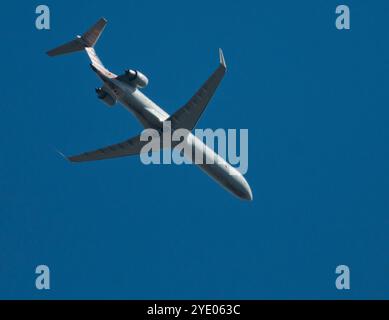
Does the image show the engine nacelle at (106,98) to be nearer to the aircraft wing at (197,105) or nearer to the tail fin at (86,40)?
the aircraft wing at (197,105)

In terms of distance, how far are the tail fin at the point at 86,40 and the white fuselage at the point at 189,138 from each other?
4.21 m

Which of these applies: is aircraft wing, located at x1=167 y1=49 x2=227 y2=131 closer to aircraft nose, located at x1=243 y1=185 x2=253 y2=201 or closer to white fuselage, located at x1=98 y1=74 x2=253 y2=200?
white fuselage, located at x1=98 y1=74 x2=253 y2=200

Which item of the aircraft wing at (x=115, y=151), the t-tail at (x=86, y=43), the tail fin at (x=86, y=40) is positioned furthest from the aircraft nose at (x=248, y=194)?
the tail fin at (x=86, y=40)

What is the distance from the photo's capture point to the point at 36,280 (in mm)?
42969

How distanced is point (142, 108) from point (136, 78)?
1.61 m

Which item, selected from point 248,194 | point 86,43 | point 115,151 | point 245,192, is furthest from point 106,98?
point 248,194

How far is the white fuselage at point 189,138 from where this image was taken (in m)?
43.7

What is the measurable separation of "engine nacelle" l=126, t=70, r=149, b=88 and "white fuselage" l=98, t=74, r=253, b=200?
0.32 meters

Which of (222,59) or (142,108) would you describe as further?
(142,108)

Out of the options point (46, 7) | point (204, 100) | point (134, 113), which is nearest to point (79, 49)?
point (46, 7)

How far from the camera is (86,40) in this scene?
4722 cm

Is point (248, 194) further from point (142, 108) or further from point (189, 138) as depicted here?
point (142, 108)

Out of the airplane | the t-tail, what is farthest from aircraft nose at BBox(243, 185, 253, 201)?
the t-tail

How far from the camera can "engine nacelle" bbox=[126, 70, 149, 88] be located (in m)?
43.4
